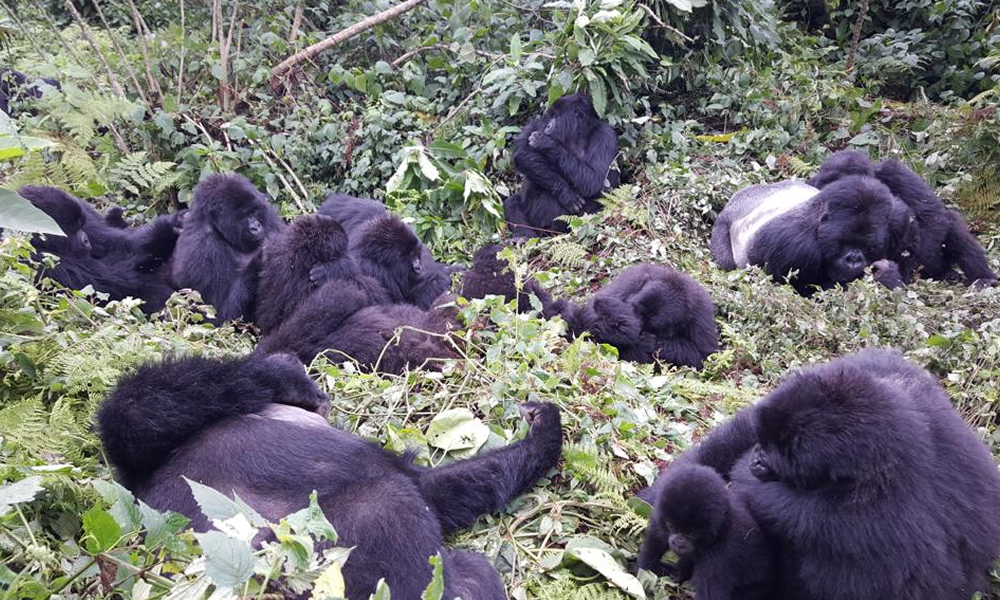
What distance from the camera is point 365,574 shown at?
248 centimetres

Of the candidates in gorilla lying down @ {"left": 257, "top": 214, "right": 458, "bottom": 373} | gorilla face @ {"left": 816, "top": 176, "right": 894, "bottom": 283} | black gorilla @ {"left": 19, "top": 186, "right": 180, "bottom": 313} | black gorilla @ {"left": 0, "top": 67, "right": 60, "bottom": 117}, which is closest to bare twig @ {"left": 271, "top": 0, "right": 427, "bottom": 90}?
black gorilla @ {"left": 0, "top": 67, "right": 60, "bottom": 117}

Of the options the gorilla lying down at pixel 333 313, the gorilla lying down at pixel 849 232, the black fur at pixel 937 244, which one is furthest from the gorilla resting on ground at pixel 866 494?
the black fur at pixel 937 244

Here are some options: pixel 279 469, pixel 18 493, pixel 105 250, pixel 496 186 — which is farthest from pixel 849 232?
pixel 18 493

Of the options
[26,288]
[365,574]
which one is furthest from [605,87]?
[365,574]

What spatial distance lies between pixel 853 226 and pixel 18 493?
5.71 metres

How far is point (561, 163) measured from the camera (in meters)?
7.28

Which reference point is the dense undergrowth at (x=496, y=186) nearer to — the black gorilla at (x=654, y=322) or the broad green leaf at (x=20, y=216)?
the black gorilla at (x=654, y=322)

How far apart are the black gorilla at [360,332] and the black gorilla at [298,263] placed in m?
0.14

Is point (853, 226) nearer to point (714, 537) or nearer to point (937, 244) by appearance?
point (937, 244)

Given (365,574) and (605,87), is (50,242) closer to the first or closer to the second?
(365,574)

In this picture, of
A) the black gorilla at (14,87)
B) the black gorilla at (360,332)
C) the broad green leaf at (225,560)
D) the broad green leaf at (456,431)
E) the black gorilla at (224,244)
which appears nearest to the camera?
the broad green leaf at (225,560)

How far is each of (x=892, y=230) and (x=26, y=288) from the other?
5.98 m

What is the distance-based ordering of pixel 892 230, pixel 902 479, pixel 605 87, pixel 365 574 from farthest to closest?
pixel 605 87 → pixel 892 230 → pixel 902 479 → pixel 365 574

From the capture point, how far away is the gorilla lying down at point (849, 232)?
243 inches
